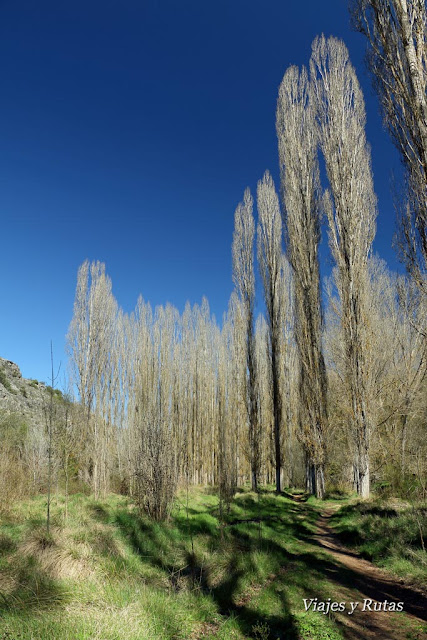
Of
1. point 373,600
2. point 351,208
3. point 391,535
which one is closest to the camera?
point 373,600

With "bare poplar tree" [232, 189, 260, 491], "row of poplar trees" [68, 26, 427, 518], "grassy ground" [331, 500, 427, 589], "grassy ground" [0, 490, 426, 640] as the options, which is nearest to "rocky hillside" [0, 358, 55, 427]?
"row of poplar trees" [68, 26, 427, 518]

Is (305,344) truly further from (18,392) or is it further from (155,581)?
(18,392)

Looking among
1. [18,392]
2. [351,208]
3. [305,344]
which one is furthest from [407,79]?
[18,392]

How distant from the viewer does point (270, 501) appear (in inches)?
479

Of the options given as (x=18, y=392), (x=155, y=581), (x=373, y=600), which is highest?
(x=18, y=392)

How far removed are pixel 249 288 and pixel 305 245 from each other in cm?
349

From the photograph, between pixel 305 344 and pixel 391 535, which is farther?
pixel 305 344

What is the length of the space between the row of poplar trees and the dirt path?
10.1 feet

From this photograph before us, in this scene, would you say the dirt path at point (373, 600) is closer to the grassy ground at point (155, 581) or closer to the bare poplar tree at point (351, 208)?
the grassy ground at point (155, 581)

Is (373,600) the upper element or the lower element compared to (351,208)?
lower

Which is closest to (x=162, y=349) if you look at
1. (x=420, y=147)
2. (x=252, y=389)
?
(x=252, y=389)

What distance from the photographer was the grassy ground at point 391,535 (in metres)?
4.89

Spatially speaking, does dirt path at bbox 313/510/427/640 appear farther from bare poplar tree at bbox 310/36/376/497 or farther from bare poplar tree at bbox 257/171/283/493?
bare poplar tree at bbox 257/171/283/493

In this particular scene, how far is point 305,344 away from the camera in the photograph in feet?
44.8
